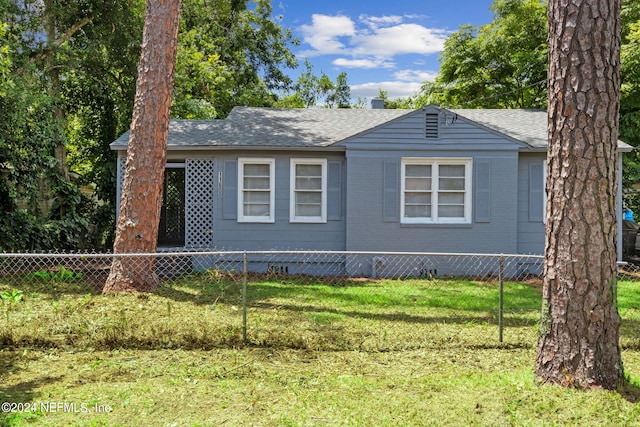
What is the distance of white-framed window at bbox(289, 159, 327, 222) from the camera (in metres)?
11.1

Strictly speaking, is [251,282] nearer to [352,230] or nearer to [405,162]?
[352,230]

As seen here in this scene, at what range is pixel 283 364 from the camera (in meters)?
4.59

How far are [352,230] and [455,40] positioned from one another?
46.9ft

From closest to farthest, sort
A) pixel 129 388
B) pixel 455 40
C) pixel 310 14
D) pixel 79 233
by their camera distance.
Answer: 1. pixel 129 388
2. pixel 79 233
3. pixel 455 40
4. pixel 310 14

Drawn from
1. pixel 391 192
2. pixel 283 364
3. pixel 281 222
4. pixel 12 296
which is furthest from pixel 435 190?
pixel 12 296

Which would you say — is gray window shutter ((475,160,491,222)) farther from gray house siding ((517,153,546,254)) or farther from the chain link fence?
the chain link fence

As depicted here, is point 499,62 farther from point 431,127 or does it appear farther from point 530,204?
point 431,127

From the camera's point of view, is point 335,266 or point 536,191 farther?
point 335,266

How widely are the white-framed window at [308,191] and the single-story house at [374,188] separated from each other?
0.9 inches

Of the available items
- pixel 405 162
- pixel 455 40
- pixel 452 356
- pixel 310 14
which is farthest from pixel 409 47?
pixel 452 356

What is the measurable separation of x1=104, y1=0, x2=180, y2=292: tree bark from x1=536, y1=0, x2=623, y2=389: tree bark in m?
6.06

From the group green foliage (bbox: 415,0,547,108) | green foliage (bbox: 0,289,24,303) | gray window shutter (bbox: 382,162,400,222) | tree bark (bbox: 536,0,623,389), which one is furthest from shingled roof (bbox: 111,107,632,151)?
tree bark (bbox: 536,0,623,389)

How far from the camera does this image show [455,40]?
70.2 ft

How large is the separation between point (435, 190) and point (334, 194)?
89.2 inches
